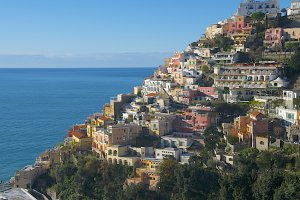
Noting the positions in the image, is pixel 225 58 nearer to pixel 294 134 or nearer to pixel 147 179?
pixel 294 134

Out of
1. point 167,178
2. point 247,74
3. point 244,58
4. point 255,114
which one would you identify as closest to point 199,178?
point 167,178

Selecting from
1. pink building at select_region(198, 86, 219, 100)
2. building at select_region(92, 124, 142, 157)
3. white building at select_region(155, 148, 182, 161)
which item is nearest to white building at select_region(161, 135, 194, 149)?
white building at select_region(155, 148, 182, 161)

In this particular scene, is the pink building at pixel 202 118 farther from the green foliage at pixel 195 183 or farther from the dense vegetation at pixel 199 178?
the green foliage at pixel 195 183

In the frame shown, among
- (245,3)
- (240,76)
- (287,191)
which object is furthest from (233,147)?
(245,3)

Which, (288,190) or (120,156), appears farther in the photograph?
(120,156)

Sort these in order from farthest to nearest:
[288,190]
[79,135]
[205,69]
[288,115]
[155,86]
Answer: [155,86] → [205,69] → [79,135] → [288,115] → [288,190]

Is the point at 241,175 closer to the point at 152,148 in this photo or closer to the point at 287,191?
the point at 287,191

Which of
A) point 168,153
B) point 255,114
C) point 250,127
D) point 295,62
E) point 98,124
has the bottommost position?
point 168,153
